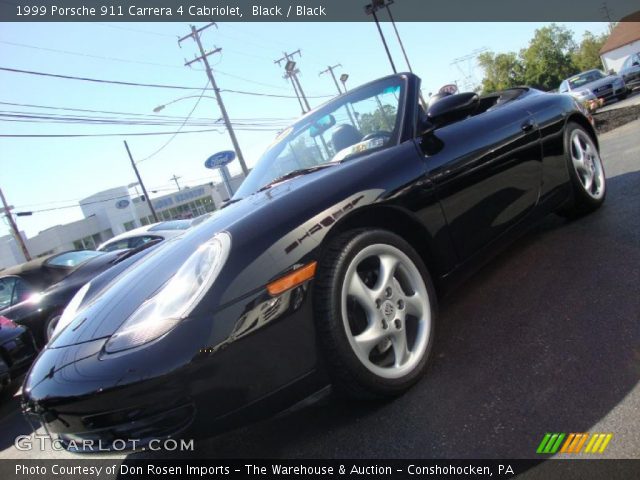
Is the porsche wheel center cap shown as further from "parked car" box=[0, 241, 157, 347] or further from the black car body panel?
the black car body panel

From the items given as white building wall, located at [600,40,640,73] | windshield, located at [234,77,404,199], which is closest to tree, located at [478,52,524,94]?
white building wall, located at [600,40,640,73]

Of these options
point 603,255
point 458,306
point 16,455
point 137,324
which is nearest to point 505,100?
point 603,255

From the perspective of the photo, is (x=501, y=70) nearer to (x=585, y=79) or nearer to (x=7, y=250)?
(x=585, y=79)

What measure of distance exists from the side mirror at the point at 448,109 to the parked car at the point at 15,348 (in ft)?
14.1

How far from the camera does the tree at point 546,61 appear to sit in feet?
190

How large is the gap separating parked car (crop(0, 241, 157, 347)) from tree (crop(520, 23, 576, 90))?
198 feet

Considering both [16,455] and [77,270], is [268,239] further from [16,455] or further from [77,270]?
[77,270]

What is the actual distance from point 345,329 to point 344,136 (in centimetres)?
138

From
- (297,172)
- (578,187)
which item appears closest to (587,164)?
(578,187)

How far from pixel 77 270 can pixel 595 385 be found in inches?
236

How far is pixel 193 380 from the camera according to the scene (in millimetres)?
1522

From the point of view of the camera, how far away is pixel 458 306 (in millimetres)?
2781

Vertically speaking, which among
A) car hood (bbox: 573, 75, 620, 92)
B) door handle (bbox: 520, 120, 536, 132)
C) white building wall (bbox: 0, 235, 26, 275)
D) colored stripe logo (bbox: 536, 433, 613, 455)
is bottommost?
colored stripe logo (bbox: 536, 433, 613, 455)

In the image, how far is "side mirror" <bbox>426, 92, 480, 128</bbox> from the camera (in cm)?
253
